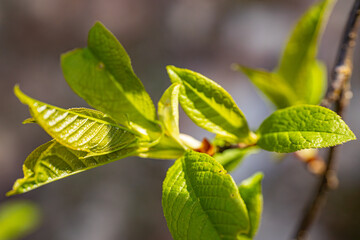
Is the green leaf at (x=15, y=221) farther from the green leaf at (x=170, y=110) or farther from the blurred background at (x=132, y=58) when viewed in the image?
the blurred background at (x=132, y=58)

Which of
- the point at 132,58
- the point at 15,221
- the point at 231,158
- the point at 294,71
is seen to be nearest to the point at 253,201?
the point at 231,158

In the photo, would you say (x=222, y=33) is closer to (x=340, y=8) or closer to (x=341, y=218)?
(x=340, y=8)

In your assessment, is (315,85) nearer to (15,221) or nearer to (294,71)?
(294,71)

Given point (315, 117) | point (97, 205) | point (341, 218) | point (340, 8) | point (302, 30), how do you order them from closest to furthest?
point (315, 117) < point (302, 30) < point (341, 218) < point (340, 8) < point (97, 205)

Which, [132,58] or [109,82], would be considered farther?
[132,58]

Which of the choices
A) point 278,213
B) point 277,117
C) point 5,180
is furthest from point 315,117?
point 5,180

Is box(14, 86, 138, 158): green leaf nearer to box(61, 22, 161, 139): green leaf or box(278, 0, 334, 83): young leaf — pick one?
box(61, 22, 161, 139): green leaf
